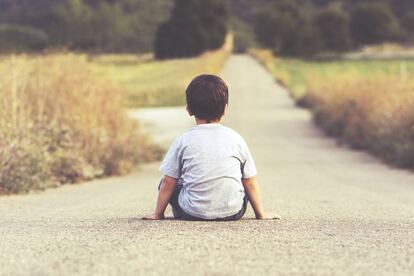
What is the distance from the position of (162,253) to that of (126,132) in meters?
10.3

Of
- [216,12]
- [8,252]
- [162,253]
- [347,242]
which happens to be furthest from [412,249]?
[216,12]

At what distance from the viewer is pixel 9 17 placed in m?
58.7

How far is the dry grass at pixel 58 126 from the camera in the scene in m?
11.6

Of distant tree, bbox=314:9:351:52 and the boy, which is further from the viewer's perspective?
distant tree, bbox=314:9:351:52

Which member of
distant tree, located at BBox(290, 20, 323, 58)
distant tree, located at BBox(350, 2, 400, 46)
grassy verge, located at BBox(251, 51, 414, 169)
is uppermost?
distant tree, located at BBox(350, 2, 400, 46)

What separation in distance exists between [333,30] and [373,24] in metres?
10.7

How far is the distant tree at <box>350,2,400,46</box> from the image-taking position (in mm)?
110000

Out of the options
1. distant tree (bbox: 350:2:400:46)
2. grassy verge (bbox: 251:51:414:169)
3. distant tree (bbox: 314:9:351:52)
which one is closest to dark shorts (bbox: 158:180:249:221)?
grassy verge (bbox: 251:51:414:169)

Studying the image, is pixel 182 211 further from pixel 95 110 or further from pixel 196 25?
pixel 196 25

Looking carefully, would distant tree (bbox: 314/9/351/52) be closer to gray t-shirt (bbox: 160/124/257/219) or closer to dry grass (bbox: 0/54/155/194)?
dry grass (bbox: 0/54/155/194)

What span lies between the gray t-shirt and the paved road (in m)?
0.21

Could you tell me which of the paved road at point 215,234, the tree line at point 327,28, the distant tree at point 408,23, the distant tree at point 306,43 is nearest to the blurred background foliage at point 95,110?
the paved road at point 215,234

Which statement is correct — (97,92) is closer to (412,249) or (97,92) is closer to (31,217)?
(31,217)

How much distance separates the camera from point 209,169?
6660mm
